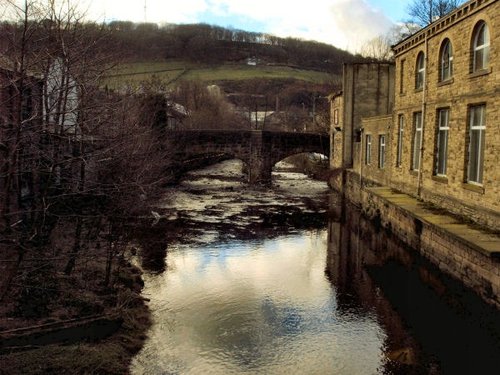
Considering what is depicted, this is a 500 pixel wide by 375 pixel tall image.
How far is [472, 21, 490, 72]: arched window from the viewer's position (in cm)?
1367

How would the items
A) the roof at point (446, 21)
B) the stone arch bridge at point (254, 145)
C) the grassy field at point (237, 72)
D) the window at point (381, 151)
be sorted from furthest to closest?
the grassy field at point (237, 72) < the stone arch bridge at point (254, 145) < the window at point (381, 151) < the roof at point (446, 21)

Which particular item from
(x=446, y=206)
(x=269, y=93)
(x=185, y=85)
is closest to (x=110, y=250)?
(x=446, y=206)

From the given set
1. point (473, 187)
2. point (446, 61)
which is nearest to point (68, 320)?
point (473, 187)

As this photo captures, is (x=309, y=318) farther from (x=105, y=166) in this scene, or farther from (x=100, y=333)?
(x=105, y=166)

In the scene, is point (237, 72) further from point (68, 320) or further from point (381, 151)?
point (68, 320)

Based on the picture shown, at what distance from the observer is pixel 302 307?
12781mm

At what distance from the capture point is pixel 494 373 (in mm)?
9289

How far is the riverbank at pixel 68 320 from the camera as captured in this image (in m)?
8.34

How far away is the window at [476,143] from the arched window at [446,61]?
2622 mm

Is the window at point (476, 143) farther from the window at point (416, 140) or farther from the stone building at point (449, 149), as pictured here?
the window at point (416, 140)

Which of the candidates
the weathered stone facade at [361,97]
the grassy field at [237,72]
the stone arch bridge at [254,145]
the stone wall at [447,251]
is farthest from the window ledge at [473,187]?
the grassy field at [237,72]

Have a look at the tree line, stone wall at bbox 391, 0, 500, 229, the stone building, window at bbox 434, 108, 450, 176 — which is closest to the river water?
the stone building

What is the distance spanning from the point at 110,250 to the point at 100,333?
10.8 feet

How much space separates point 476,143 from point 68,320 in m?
11.0
